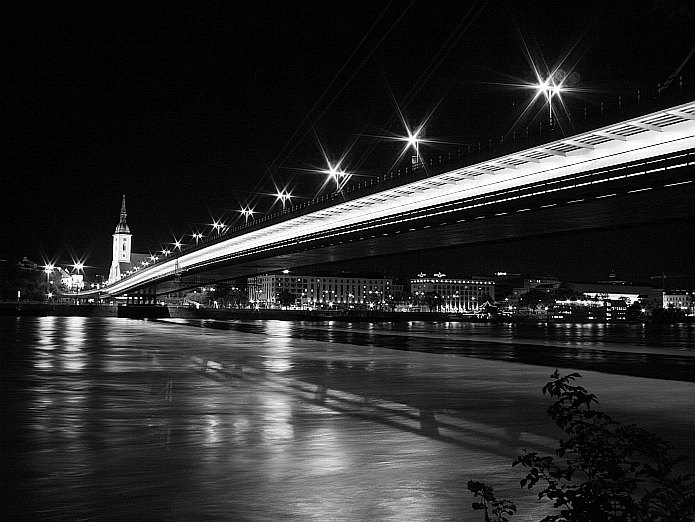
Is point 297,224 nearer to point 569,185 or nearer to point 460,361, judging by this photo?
point 569,185

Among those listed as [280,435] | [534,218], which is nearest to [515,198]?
[534,218]

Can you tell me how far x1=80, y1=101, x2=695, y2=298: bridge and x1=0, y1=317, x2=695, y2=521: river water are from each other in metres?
19.3

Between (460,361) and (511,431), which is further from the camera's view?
(460,361)

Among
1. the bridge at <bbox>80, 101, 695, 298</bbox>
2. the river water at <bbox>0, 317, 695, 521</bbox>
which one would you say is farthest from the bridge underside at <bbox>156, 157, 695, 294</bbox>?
the river water at <bbox>0, 317, 695, 521</bbox>

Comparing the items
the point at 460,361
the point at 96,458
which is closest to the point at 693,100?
the point at 460,361

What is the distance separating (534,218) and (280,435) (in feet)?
147

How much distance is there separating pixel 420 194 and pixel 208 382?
145 feet

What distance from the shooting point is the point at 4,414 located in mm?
13648

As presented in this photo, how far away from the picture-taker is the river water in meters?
7.66

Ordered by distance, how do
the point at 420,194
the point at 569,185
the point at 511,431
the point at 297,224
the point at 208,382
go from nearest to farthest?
the point at 511,431 < the point at 208,382 < the point at 569,185 < the point at 420,194 < the point at 297,224

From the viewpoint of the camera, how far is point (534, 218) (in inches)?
2124

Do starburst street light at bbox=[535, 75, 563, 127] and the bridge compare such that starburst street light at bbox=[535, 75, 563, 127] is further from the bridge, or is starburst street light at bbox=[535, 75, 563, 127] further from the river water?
the river water

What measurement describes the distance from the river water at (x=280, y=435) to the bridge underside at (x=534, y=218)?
19879 millimetres

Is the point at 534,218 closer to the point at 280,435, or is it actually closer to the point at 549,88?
the point at 549,88
